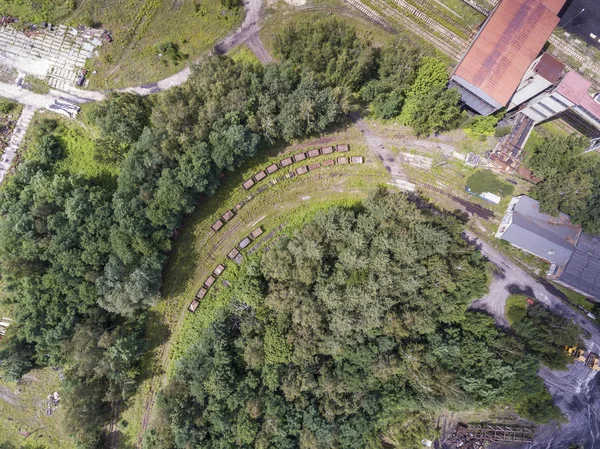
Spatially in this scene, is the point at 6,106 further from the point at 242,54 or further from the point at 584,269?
the point at 584,269

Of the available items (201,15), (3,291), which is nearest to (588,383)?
(201,15)

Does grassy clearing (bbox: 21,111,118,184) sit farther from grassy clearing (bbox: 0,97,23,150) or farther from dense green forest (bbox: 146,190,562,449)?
dense green forest (bbox: 146,190,562,449)

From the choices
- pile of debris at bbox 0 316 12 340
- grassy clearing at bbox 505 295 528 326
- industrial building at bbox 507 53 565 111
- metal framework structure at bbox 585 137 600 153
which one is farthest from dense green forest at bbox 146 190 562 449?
pile of debris at bbox 0 316 12 340

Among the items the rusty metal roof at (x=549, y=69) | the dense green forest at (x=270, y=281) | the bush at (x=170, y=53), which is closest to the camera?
the dense green forest at (x=270, y=281)

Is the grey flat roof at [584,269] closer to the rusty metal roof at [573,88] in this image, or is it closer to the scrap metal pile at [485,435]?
the rusty metal roof at [573,88]

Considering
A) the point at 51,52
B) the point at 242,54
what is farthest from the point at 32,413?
the point at 242,54

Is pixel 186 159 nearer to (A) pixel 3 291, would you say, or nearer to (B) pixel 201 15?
(B) pixel 201 15

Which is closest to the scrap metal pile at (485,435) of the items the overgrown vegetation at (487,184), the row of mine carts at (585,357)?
the row of mine carts at (585,357)
